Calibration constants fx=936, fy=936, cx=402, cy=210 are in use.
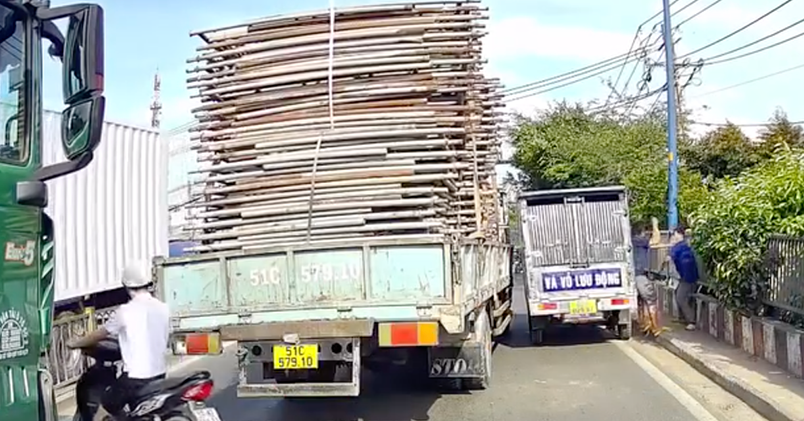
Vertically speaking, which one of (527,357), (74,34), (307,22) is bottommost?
(527,357)

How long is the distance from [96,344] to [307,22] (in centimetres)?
475

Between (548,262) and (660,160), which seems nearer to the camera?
(548,262)

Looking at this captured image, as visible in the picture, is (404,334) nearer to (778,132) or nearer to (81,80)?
(81,80)

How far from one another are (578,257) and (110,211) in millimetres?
7143

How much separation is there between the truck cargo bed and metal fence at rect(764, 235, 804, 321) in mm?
4349

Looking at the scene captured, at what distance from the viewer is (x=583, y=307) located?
14.4 metres

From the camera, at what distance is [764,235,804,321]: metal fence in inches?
402

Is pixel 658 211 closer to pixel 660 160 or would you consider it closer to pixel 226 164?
pixel 660 160

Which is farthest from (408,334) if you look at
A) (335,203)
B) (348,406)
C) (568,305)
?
(568,305)

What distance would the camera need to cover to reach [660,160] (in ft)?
99.4

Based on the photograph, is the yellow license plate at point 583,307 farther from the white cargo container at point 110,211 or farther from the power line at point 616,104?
the power line at point 616,104

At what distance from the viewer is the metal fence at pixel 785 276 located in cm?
1021

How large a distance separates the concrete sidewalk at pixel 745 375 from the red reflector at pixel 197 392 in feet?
17.2

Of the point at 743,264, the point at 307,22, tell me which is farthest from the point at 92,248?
the point at 743,264
